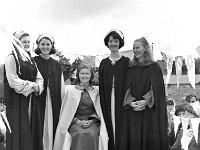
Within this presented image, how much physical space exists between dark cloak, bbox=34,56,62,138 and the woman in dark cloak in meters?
1.03

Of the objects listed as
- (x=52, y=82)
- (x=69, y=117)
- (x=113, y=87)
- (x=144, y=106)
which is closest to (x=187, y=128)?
(x=144, y=106)

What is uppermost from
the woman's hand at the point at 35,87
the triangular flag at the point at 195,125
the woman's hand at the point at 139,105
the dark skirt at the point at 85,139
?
the woman's hand at the point at 35,87

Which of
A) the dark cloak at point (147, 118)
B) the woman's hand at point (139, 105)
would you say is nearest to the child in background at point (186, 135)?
the dark cloak at point (147, 118)

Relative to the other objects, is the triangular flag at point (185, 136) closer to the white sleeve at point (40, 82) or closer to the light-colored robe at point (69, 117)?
the light-colored robe at point (69, 117)

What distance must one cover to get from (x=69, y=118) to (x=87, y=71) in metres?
0.76

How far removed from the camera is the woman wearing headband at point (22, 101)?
3930mm

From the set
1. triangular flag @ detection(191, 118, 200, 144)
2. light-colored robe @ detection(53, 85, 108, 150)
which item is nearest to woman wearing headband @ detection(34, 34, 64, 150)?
light-colored robe @ detection(53, 85, 108, 150)

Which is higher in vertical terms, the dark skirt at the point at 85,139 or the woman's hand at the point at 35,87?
the woman's hand at the point at 35,87

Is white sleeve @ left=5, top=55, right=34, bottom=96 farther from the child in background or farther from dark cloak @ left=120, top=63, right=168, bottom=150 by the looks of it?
the child in background

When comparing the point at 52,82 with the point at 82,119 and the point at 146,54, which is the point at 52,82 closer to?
the point at 82,119

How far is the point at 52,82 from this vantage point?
4516 millimetres

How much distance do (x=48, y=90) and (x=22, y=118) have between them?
26.0 inches

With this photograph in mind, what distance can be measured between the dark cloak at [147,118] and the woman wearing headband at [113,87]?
0.76 ft

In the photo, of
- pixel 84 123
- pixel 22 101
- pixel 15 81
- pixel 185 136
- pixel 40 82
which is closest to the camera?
pixel 15 81
